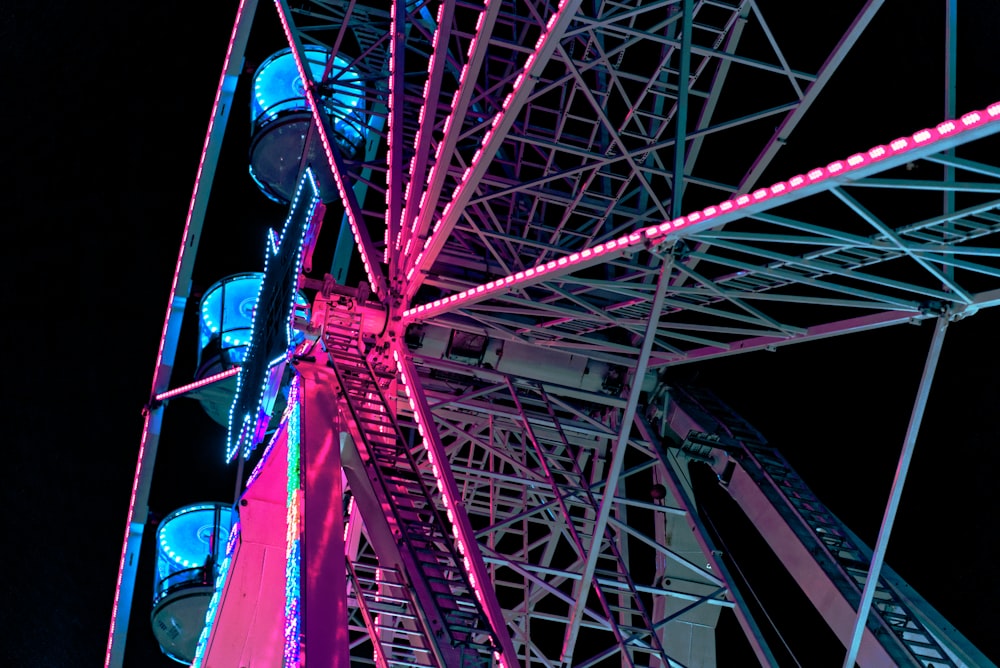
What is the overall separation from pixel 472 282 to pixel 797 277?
231 inches

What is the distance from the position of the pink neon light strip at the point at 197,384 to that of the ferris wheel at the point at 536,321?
7 centimetres

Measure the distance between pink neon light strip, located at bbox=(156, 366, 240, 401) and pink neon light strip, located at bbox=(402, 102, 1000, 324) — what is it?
22.2 feet

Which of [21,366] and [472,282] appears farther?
[21,366]

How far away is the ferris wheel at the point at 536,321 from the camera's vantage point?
11.1 m

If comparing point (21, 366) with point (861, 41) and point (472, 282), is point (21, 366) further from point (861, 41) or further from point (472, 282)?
point (861, 41)

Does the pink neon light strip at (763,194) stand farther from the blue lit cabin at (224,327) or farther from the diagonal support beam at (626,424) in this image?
the blue lit cabin at (224,327)

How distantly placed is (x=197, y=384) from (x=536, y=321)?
6441 millimetres

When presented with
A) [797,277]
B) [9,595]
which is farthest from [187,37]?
[797,277]

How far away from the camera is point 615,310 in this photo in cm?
1600

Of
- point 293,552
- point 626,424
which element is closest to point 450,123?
Result: point 626,424

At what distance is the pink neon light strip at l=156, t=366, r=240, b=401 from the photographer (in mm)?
20125

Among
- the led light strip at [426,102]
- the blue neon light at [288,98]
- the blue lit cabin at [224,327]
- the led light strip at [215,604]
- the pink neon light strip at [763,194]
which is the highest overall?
the blue neon light at [288,98]

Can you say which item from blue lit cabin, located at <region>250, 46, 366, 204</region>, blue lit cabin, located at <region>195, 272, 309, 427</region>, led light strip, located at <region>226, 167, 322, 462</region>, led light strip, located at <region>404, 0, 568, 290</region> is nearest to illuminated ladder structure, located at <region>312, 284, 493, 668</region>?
led light strip, located at <region>226, 167, 322, 462</region>

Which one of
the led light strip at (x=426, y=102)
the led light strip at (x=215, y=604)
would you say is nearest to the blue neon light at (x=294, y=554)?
the led light strip at (x=215, y=604)
